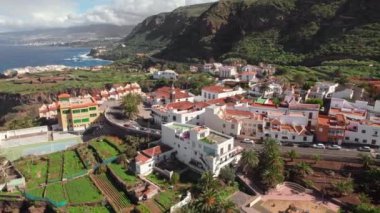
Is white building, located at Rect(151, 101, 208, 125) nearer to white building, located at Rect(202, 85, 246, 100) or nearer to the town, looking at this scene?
the town

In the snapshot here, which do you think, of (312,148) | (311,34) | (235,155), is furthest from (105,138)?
(311,34)

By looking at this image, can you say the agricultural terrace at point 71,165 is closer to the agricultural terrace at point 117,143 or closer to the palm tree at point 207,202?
the agricultural terrace at point 117,143

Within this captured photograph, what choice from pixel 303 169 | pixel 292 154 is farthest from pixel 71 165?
pixel 303 169

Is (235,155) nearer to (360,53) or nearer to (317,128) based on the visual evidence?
(317,128)

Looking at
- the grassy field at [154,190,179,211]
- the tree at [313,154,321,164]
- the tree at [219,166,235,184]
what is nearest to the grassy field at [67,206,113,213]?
the grassy field at [154,190,179,211]

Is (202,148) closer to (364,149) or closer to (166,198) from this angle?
(166,198)

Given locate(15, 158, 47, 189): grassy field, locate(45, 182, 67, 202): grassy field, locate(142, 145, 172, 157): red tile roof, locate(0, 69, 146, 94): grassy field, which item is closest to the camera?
locate(45, 182, 67, 202): grassy field
